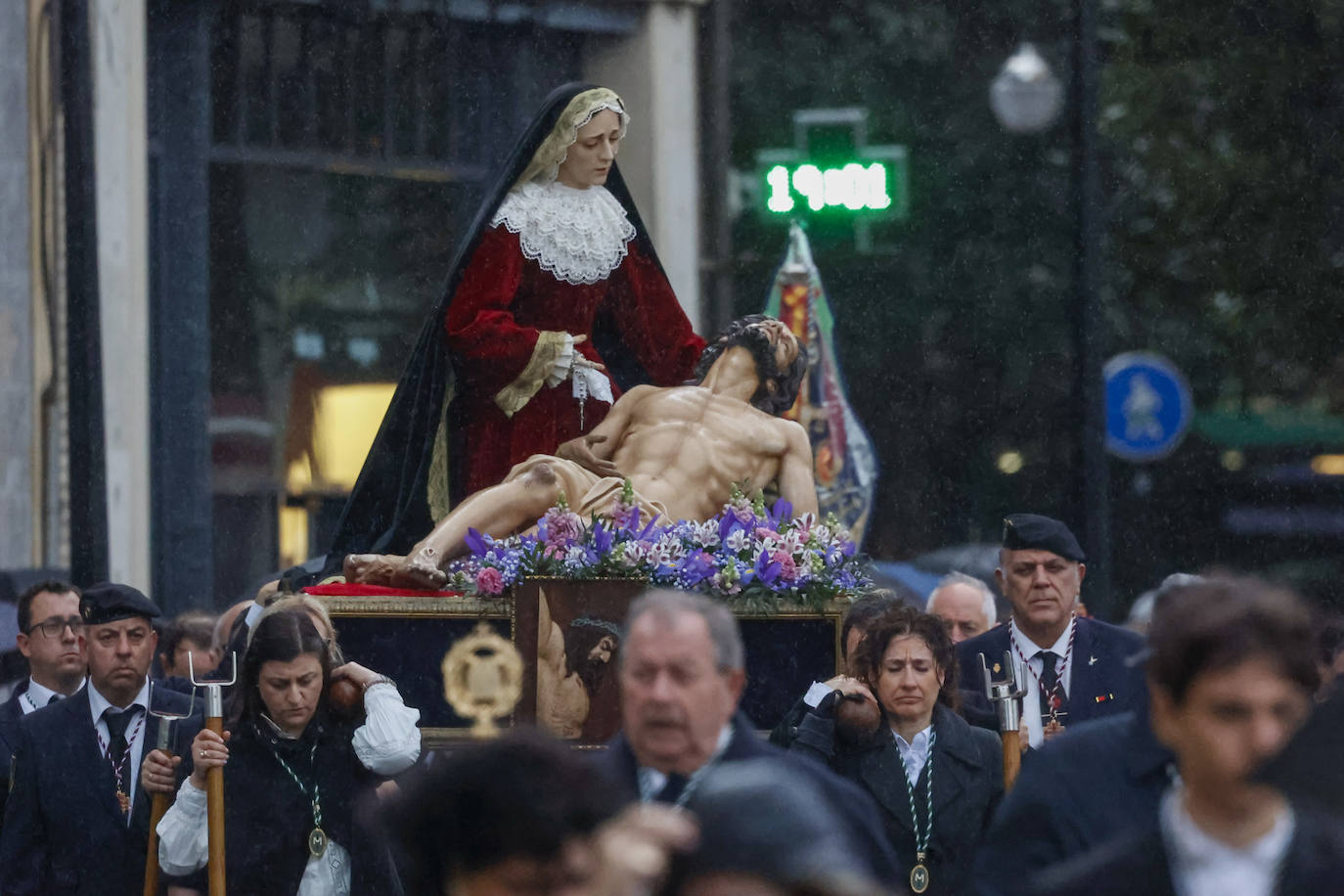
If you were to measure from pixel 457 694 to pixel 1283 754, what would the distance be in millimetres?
4434

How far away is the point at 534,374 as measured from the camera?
8984mm

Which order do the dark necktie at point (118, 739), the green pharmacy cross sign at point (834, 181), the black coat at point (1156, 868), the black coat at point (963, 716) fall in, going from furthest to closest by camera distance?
the green pharmacy cross sign at point (834, 181) → the dark necktie at point (118, 739) → the black coat at point (963, 716) → the black coat at point (1156, 868)

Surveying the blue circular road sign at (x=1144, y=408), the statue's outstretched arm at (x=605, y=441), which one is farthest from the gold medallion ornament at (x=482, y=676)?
the blue circular road sign at (x=1144, y=408)

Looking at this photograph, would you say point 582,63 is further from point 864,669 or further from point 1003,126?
point 864,669

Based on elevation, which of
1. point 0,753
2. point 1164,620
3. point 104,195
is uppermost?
point 104,195

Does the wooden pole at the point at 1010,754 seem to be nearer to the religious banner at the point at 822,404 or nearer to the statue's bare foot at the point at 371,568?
the statue's bare foot at the point at 371,568

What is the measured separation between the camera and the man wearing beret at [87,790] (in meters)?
7.48

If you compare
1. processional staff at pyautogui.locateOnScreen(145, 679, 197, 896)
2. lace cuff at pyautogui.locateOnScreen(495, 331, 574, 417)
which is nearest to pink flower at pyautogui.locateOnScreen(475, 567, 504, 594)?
lace cuff at pyautogui.locateOnScreen(495, 331, 574, 417)

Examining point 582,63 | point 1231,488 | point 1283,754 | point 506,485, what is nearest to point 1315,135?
point 1231,488

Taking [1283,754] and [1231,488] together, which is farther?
[1231,488]

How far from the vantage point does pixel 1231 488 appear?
69.1 ft

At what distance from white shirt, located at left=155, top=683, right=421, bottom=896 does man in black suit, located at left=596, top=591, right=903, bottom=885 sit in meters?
2.16

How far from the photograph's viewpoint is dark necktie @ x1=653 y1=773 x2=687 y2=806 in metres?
4.42

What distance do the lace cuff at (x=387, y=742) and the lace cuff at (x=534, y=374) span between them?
8.25ft
